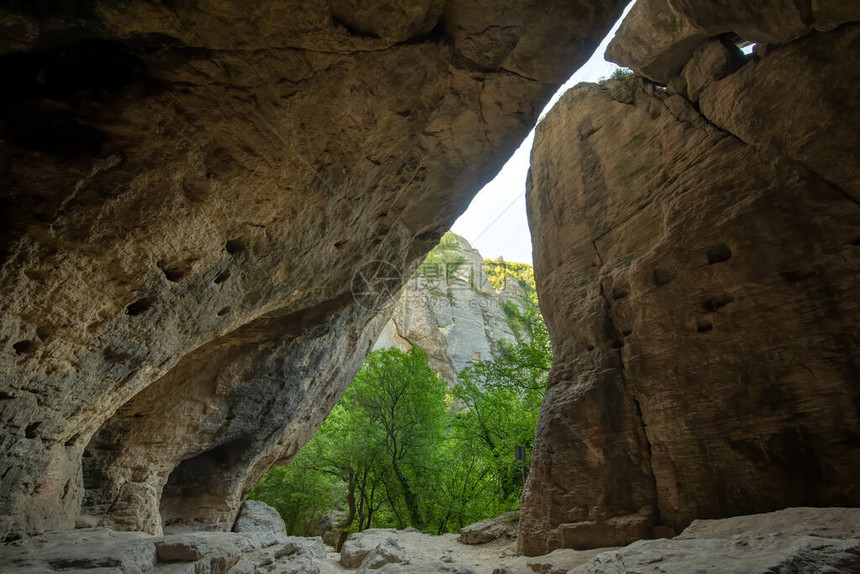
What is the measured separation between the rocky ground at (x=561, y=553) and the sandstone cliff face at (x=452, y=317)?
91.9 ft

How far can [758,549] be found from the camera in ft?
11.8

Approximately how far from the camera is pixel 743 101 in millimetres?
7012

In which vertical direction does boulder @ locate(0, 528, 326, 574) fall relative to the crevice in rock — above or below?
below

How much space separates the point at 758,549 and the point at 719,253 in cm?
460

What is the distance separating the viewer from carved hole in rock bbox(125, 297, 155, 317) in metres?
5.48

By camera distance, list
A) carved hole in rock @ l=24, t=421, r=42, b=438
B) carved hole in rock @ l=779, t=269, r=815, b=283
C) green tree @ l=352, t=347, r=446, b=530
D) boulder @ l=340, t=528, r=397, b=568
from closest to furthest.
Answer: carved hole in rock @ l=24, t=421, r=42, b=438
carved hole in rock @ l=779, t=269, r=815, b=283
boulder @ l=340, t=528, r=397, b=568
green tree @ l=352, t=347, r=446, b=530

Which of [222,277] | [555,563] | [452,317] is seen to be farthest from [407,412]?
[452,317]

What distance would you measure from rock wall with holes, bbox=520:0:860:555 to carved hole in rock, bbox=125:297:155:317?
274 inches

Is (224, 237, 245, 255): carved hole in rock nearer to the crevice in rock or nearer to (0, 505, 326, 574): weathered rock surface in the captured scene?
(0, 505, 326, 574): weathered rock surface

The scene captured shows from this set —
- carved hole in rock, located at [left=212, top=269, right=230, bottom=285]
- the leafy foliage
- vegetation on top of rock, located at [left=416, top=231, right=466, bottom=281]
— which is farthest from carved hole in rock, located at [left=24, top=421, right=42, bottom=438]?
vegetation on top of rock, located at [left=416, top=231, right=466, bottom=281]

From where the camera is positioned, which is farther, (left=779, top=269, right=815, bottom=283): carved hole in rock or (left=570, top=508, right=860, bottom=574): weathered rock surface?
(left=779, top=269, right=815, bottom=283): carved hole in rock

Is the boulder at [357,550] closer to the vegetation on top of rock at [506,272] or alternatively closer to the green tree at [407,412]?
the green tree at [407,412]

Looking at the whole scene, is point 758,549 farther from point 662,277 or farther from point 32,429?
point 32,429

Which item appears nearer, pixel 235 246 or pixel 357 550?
pixel 235 246
